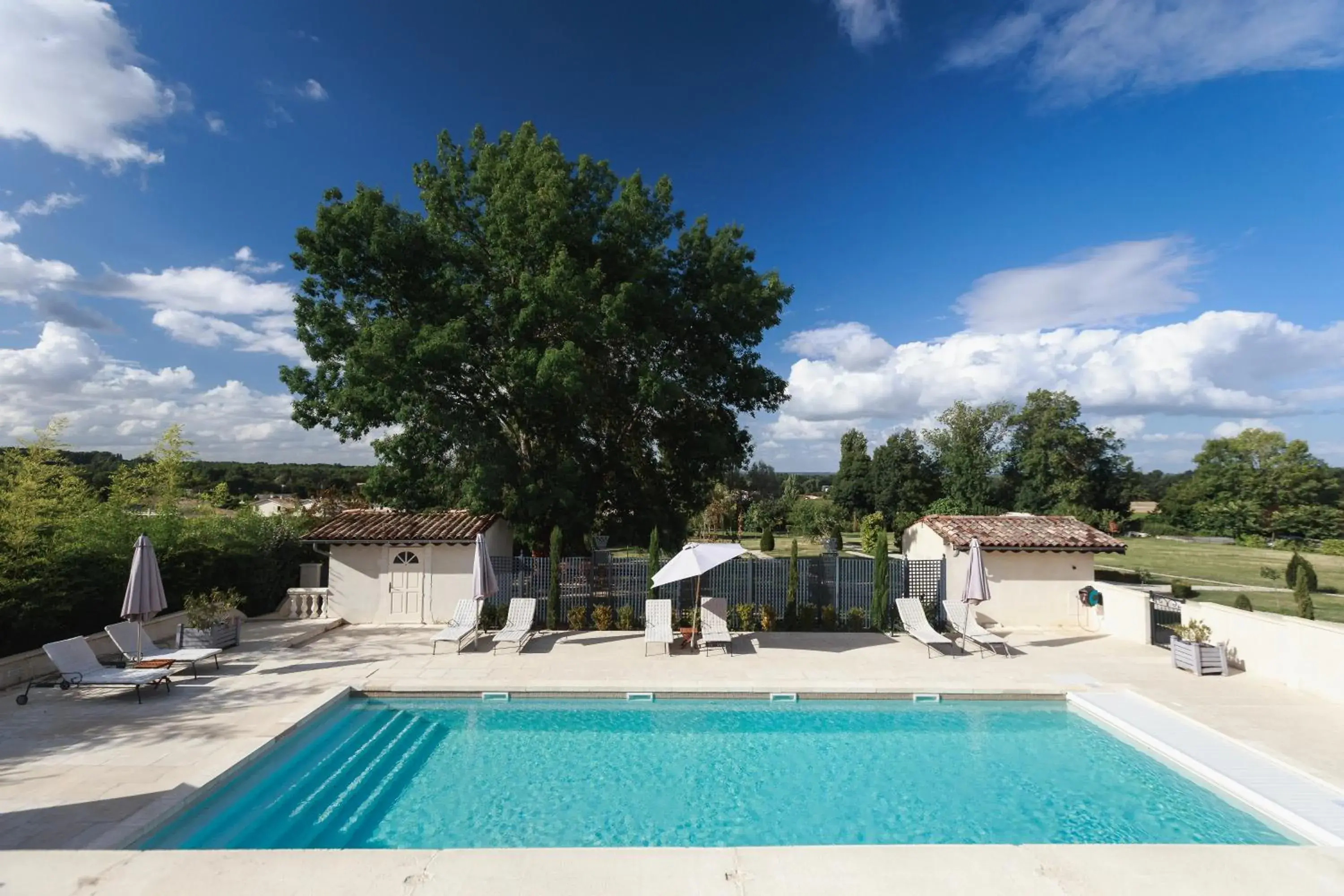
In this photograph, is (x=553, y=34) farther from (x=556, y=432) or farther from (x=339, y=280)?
(x=556, y=432)

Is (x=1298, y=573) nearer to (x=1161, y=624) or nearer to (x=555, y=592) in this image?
(x=1161, y=624)

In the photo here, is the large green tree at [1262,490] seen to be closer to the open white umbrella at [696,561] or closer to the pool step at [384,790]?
the open white umbrella at [696,561]

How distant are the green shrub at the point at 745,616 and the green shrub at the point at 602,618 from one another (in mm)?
2993

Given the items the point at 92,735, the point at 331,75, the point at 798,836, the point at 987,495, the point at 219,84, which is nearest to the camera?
the point at 798,836

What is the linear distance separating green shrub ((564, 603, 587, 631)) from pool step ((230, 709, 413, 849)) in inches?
222

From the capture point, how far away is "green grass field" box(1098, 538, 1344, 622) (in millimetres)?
22078

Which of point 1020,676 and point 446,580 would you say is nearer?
point 1020,676

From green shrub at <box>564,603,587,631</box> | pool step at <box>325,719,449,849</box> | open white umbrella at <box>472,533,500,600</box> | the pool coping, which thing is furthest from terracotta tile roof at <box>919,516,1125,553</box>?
pool step at <box>325,719,449,849</box>

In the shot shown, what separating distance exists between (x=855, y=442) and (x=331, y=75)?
49912 millimetres

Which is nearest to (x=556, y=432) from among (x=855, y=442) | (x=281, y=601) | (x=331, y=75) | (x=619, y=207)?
(x=619, y=207)

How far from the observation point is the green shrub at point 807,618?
15.2 m

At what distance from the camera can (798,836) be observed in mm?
6586

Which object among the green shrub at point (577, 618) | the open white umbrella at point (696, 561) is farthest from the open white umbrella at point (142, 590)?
the open white umbrella at point (696, 561)

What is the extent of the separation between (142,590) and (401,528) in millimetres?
6107
